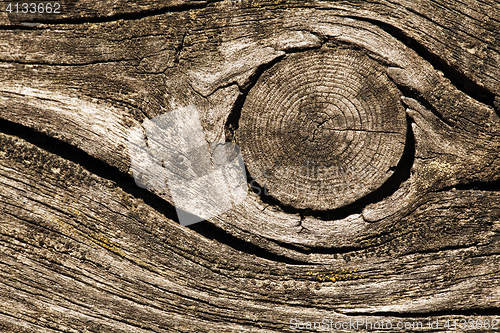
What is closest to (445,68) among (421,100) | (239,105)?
(421,100)

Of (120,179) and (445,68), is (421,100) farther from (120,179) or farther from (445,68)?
(120,179)

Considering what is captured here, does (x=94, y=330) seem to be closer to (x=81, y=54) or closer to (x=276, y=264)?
(x=276, y=264)

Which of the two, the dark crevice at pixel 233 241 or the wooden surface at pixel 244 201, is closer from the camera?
the wooden surface at pixel 244 201

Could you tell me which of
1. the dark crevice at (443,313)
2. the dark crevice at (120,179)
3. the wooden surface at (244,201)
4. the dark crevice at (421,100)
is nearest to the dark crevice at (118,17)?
the wooden surface at (244,201)

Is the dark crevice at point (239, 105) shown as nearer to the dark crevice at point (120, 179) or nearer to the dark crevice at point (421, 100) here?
the dark crevice at point (120, 179)

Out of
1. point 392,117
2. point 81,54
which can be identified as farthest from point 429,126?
point 81,54

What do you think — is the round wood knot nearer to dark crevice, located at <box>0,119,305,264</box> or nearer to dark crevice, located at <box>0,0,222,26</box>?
dark crevice, located at <box>0,119,305,264</box>
